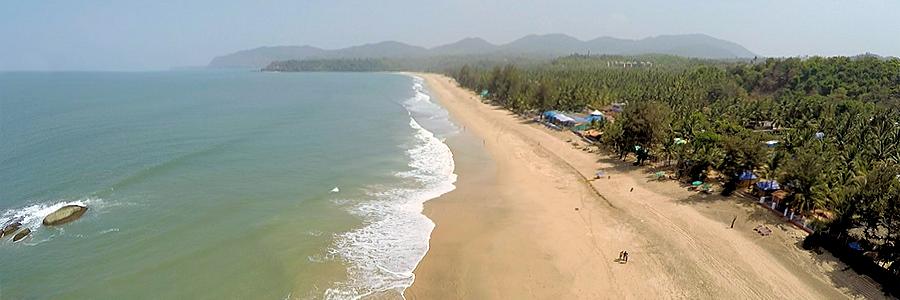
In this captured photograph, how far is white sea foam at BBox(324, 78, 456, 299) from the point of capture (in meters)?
24.4

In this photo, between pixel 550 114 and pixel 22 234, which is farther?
pixel 550 114

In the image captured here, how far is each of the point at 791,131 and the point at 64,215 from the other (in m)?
60.1

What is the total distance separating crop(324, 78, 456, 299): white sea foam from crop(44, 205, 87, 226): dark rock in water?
18.6m

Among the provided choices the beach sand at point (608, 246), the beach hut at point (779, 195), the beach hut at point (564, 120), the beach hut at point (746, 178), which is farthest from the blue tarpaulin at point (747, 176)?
the beach hut at point (564, 120)

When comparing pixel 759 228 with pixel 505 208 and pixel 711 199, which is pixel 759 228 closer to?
pixel 711 199

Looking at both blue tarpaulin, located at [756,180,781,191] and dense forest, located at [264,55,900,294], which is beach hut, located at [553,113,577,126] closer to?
dense forest, located at [264,55,900,294]

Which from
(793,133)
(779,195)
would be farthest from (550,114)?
(779,195)

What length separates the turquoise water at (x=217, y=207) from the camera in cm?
2448

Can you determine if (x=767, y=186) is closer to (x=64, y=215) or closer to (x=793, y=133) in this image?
(x=793, y=133)

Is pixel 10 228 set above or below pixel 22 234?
above

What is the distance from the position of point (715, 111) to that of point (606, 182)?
3438cm

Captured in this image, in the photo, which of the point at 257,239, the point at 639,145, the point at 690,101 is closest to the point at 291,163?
the point at 257,239

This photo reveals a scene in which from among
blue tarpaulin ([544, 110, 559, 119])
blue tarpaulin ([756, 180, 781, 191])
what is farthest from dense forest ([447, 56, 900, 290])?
blue tarpaulin ([544, 110, 559, 119])

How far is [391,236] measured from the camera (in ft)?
99.0
